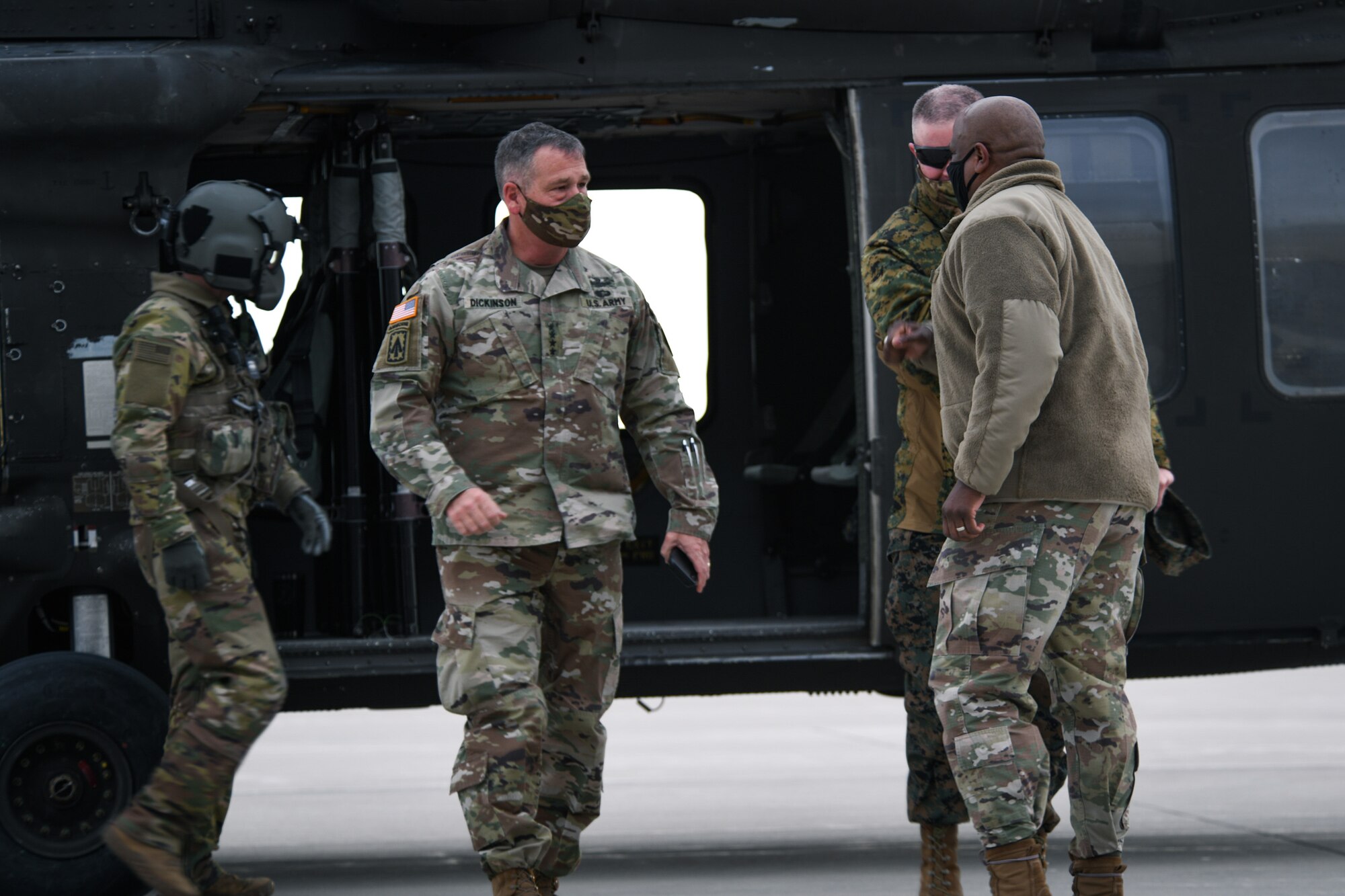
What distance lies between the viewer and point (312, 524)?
4.89 metres

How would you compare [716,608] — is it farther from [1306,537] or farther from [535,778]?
[535,778]

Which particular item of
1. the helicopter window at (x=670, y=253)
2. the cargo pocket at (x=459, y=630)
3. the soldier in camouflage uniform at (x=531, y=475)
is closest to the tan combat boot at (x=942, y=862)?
the soldier in camouflage uniform at (x=531, y=475)

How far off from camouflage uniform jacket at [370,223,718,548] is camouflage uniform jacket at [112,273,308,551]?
0.55 meters

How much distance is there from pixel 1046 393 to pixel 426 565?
3.17 m

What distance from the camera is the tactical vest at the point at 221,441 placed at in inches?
183

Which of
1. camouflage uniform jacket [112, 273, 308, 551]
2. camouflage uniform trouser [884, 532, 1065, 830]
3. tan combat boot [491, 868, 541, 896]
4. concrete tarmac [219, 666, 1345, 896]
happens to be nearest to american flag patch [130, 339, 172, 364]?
camouflage uniform jacket [112, 273, 308, 551]

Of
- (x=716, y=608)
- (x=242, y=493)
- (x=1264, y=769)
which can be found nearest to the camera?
(x=242, y=493)

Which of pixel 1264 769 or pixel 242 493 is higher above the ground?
pixel 242 493

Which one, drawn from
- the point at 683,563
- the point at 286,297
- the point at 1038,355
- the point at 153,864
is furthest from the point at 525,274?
the point at 286,297

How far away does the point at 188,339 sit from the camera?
4.62m

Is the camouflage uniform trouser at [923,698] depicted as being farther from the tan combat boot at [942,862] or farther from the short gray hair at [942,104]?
the short gray hair at [942,104]

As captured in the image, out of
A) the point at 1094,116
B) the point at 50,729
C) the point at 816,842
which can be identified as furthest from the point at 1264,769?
the point at 50,729

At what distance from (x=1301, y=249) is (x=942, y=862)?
228cm

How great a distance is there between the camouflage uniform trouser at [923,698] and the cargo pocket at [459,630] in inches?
47.1
